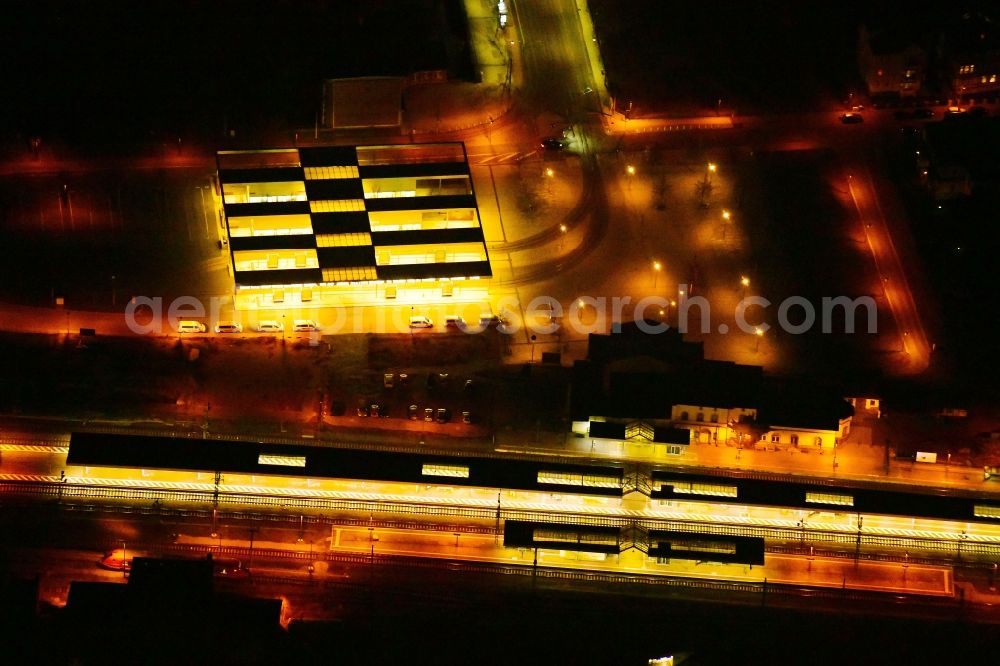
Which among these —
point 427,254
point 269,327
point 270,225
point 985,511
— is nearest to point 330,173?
point 270,225

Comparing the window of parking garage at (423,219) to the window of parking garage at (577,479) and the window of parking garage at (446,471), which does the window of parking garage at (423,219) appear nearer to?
the window of parking garage at (446,471)

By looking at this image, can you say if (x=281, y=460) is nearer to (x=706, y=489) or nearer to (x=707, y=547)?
(x=706, y=489)

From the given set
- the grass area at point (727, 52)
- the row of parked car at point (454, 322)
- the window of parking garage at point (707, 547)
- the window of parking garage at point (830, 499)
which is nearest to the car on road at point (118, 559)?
the row of parked car at point (454, 322)

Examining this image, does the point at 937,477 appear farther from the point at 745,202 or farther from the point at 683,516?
the point at 745,202

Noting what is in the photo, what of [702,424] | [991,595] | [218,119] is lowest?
[991,595]

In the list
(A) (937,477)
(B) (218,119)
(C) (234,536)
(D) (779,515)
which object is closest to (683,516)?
(D) (779,515)
